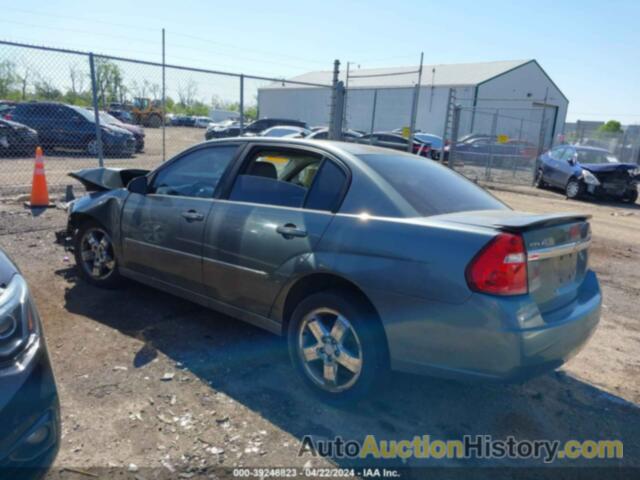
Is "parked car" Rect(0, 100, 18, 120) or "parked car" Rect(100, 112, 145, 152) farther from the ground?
"parked car" Rect(0, 100, 18, 120)

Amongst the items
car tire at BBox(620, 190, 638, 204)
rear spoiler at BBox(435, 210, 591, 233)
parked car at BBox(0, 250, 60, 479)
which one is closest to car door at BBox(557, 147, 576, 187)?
car tire at BBox(620, 190, 638, 204)

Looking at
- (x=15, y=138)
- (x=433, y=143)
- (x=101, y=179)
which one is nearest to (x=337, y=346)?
(x=101, y=179)

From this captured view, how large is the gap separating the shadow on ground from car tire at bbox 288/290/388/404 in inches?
4.8

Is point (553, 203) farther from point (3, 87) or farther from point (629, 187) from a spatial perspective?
point (3, 87)

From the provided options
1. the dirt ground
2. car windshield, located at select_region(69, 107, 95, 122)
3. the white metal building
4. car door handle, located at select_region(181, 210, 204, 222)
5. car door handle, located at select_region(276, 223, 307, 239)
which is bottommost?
the dirt ground

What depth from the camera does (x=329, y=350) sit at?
3082 millimetres

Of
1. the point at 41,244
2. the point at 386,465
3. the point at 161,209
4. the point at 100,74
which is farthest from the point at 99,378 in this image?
the point at 100,74

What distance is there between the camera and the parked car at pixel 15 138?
1281cm

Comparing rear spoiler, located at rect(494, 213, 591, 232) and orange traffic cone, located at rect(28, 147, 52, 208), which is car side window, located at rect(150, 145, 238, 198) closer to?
rear spoiler, located at rect(494, 213, 591, 232)

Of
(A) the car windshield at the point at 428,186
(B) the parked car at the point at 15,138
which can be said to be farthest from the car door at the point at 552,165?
(B) the parked car at the point at 15,138

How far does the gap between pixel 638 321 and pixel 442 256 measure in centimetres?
345

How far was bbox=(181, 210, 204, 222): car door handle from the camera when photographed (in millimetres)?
3812

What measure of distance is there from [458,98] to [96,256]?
1316 inches

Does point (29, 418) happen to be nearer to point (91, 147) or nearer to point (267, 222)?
point (267, 222)
